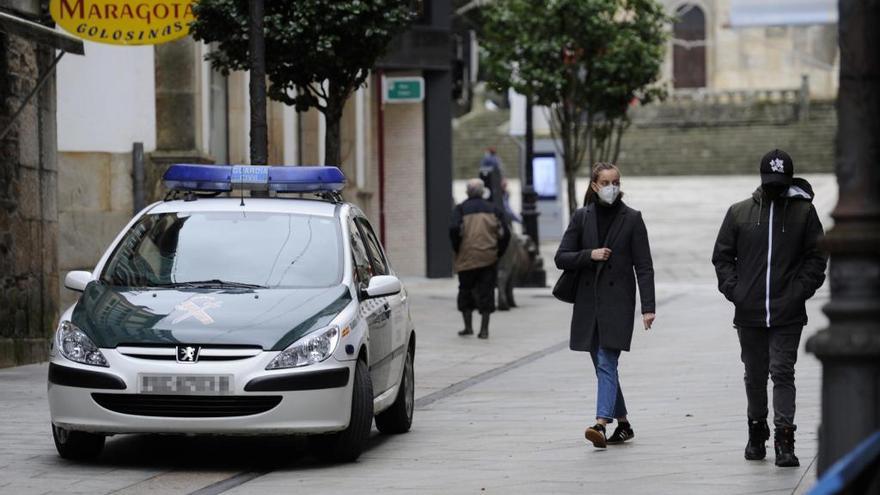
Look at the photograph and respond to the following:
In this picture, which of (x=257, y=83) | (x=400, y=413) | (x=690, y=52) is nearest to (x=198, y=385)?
(x=400, y=413)

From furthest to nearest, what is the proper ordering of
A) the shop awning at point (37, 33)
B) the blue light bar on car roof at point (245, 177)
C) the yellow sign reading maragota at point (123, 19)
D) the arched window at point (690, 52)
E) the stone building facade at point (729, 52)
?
the arched window at point (690, 52), the stone building facade at point (729, 52), the yellow sign reading maragota at point (123, 19), the shop awning at point (37, 33), the blue light bar on car roof at point (245, 177)

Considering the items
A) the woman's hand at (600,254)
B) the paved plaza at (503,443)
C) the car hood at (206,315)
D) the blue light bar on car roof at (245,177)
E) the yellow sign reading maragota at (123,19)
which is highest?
the yellow sign reading maragota at (123,19)

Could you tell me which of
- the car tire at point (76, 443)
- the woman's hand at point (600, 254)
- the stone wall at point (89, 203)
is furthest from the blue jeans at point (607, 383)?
the stone wall at point (89, 203)

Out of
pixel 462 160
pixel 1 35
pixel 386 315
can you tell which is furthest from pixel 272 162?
pixel 462 160

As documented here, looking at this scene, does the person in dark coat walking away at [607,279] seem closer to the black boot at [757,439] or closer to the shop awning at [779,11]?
the black boot at [757,439]

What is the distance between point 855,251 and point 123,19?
1095 cm

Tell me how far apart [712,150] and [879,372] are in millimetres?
60021

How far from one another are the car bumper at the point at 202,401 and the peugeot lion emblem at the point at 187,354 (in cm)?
4

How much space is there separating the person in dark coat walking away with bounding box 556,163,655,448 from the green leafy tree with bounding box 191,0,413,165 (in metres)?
5.26

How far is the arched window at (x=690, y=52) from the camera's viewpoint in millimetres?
81688

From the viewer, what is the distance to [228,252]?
36.6 ft

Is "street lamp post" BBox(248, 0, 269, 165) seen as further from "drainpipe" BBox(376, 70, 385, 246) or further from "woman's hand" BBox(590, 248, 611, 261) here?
"drainpipe" BBox(376, 70, 385, 246)

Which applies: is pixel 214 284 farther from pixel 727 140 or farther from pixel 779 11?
pixel 727 140

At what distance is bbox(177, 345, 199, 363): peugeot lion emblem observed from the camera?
998cm
